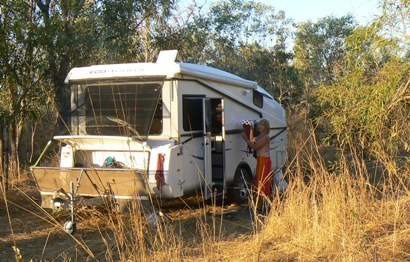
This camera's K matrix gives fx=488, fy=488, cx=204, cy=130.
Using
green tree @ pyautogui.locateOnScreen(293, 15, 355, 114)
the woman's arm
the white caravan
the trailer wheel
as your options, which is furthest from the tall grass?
green tree @ pyautogui.locateOnScreen(293, 15, 355, 114)

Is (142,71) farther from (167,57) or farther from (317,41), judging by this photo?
(317,41)

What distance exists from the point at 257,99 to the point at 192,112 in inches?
110

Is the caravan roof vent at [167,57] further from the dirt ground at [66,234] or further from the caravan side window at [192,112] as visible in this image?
the dirt ground at [66,234]

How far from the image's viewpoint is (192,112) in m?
8.16

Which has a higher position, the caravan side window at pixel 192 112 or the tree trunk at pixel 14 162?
the caravan side window at pixel 192 112

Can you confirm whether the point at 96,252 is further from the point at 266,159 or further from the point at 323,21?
the point at 323,21

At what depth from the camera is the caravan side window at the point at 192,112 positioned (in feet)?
25.8

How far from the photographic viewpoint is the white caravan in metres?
7.16

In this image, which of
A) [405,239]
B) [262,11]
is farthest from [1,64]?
[262,11]

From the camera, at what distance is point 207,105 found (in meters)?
8.38

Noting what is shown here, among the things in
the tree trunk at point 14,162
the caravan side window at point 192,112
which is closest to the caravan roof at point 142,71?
the caravan side window at point 192,112

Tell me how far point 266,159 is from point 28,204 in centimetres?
453

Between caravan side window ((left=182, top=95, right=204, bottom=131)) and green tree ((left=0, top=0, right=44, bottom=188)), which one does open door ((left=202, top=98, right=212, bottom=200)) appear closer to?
caravan side window ((left=182, top=95, right=204, bottom=131))

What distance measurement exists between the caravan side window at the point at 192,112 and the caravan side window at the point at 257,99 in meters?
2.34
